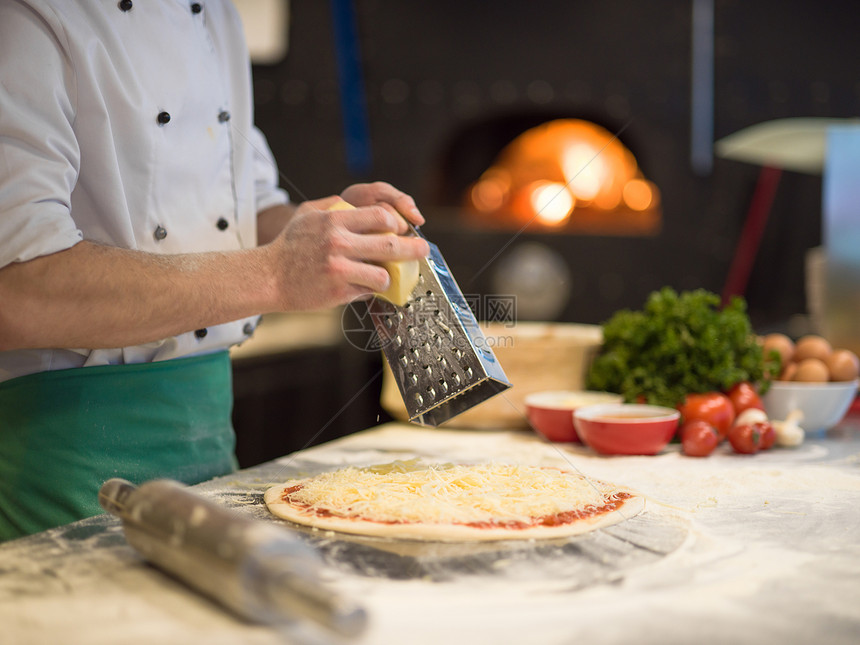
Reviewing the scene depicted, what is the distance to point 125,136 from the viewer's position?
1306 mm

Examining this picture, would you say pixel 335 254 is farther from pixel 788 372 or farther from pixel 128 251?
pixel 788 372

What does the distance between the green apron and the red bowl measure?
0.78 meters

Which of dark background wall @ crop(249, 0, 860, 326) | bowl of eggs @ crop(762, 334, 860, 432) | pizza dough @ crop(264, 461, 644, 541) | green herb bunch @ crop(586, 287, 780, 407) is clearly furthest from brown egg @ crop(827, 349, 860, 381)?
dark background wall @ crop(249, 0, 860, 326)

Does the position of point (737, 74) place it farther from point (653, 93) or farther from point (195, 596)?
point (195, 596)

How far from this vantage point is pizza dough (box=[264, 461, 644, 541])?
1.04m

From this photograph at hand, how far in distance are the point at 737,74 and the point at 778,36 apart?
25cm

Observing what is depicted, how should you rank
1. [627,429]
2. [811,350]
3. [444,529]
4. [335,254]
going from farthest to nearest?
[811,350] < [627,429] < [335,254] < [444,529]

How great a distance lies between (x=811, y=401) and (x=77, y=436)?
148cm

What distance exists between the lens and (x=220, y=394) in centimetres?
151

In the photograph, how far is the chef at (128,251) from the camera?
1.09 m

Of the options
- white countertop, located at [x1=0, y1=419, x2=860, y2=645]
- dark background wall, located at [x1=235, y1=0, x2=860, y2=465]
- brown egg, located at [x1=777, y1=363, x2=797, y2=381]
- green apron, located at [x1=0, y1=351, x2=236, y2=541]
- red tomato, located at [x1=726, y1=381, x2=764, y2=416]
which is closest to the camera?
white countertop, located at [x1=0, y1=419, x2=860, y2=645]

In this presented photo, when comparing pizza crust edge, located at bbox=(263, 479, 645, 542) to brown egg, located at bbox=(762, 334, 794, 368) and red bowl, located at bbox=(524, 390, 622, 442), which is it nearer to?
red bowl, located at bbox=(524, 390, 622, 442)

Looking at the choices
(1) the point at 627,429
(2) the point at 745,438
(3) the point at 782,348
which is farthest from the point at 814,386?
(1) the point at 627,429

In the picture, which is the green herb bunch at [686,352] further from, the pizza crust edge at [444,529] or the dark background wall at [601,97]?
the dark background wall at [601,97]
